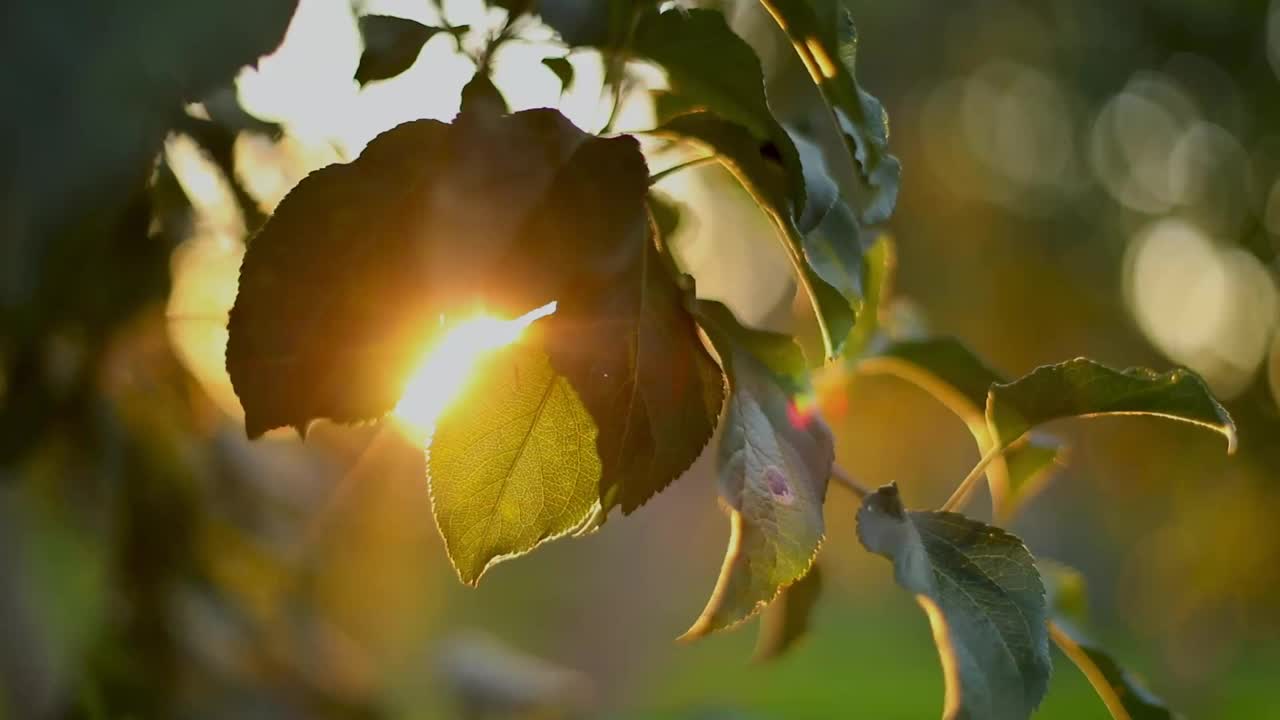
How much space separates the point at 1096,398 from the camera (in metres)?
0.36

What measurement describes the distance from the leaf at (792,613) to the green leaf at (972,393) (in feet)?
0.29

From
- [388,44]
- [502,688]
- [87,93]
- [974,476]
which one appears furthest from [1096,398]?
[502,688]

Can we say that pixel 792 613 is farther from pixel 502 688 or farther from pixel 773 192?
pixel 502 688

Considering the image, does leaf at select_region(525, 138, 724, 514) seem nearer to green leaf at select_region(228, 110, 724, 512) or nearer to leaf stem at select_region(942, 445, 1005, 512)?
green leaf at select_region(228, 110, 724, 512)

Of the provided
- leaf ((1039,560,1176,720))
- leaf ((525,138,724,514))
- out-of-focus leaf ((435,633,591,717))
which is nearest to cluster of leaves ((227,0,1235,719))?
leaf ((525,138,724,514))

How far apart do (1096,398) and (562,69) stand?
212mm

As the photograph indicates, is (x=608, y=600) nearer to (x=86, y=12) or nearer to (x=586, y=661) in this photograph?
(x=586, y=661)

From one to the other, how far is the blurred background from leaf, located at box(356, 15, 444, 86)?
0.02 m

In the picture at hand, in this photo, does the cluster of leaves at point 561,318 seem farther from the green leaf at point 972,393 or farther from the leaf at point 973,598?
the green leaf at point 972,393

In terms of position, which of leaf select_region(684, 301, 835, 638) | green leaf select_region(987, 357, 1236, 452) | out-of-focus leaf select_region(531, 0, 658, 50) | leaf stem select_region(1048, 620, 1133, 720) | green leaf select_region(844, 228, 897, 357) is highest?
out-of-focus leaf select_region(531, 0, 658, 50)

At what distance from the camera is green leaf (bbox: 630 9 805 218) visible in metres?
0.33

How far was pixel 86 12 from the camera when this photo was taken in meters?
0.41

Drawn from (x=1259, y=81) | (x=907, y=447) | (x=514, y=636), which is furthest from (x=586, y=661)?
(x=1259, y=81)

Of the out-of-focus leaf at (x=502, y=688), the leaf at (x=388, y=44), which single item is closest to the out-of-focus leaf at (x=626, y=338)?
the leaf at (x=388, y=44)
